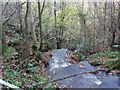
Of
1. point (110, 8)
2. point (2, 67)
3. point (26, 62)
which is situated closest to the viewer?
point (2, 67)

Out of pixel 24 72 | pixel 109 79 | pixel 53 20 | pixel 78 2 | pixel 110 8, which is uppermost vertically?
pixel 78 2

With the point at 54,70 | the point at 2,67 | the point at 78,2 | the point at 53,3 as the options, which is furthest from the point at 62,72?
the point at 78,2

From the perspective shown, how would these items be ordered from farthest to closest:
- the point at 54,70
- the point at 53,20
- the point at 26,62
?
the point at 53,20 → the point at 54,70 → the point at 26,62

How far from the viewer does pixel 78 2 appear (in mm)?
18297

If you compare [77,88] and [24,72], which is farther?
[24,72]

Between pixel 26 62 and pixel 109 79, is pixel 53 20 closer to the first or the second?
pixel 26 62

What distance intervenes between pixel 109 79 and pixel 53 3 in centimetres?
1236

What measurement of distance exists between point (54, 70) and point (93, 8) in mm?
16454

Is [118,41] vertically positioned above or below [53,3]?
below

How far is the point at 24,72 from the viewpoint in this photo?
6145 millimetres

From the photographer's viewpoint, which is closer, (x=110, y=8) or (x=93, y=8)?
(x=110, y=8)

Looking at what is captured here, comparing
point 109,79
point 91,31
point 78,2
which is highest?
point 78,2

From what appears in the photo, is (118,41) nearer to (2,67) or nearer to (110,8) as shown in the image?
(110,8)

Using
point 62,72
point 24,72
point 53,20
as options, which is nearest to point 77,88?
point 62,72
